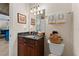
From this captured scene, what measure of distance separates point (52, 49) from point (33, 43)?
0.28 m

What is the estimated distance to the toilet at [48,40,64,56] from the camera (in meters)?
1.28

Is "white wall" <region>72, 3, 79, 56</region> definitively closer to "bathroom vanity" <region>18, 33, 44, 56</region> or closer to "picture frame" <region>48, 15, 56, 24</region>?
"picture frame" <region>48, 15, 56, 24</region>

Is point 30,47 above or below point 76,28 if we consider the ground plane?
below

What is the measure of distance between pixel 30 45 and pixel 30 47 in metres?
0.03

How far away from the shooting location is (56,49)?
1.31 metres

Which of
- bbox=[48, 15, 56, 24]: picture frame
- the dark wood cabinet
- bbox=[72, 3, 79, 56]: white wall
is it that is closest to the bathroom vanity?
the dark wood cabinet

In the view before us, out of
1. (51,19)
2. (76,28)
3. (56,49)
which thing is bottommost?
(56,49)

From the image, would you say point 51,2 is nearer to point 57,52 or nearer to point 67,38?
point 67,38

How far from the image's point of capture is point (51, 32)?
1264 mm

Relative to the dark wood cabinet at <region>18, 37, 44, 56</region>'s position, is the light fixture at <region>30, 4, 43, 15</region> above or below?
above

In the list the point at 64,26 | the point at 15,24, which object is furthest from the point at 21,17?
the point at 64,26

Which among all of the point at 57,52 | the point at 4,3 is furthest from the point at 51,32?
the point at 4,3

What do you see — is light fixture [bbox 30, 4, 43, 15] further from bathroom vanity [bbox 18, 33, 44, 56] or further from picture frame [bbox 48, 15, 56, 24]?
bathroom vanity [bbox 18, 33, 44, 56]

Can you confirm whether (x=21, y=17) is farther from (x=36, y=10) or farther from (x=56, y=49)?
(x=56, y=49)
